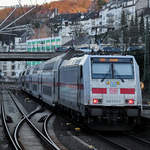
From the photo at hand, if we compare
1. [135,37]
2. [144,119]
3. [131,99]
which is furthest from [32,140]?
[135,37]

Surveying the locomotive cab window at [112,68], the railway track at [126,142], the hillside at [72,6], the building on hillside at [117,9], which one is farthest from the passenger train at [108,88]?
the hillside at [72,6]

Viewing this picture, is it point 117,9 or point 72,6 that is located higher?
point 72,6

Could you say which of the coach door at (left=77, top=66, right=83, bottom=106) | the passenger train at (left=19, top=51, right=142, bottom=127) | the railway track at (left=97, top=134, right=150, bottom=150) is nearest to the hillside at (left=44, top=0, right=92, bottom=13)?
the coach door at (left=77, top=66, right=83, bottom=106)

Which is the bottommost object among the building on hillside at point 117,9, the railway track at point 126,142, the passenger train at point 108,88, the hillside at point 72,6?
the railway track at point 126,142

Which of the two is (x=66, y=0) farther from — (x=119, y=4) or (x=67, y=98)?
(x=67, y=98)

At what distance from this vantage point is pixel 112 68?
1555 cm

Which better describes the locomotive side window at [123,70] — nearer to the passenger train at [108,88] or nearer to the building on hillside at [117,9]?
the passenger train at [108,88]

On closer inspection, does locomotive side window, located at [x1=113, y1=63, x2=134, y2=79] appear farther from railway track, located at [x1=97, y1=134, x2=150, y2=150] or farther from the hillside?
the hillside

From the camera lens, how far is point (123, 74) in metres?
15.5

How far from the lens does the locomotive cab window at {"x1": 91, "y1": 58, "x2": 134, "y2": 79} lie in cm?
1542

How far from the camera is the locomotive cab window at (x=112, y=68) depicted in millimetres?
15422

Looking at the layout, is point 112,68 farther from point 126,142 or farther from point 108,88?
point 126,142

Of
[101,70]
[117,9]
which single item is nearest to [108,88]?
[101,70]

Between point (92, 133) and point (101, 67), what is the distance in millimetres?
2666
